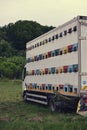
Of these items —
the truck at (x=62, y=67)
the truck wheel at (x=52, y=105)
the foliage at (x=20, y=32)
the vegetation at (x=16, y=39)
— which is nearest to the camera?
the truck at (x=62, y=67)

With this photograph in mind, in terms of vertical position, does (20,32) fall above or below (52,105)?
above

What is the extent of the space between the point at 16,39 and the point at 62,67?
86.2 metres

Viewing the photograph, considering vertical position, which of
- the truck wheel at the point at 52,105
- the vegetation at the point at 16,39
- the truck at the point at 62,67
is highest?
the vegetation at the point at 16,39

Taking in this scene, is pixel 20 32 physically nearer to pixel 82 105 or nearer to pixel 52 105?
pixel 52 105

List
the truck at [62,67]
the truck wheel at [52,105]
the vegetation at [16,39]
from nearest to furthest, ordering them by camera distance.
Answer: the truck at [62,67] → the truck wheel at [52,105] → the vegetation at [16,39]

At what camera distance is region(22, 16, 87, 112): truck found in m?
19.0

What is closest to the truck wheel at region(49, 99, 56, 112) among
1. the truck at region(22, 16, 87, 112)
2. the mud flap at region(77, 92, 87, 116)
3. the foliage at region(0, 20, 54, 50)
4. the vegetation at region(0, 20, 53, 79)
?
the truck at region(22, 16, 87, 112)

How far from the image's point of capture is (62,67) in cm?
2112

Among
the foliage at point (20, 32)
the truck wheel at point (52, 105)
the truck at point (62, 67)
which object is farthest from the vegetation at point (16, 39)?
the truck wheel at point (52, 105)

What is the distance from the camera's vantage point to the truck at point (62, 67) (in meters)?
19.0

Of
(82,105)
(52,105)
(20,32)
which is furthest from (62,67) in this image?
(20,32)

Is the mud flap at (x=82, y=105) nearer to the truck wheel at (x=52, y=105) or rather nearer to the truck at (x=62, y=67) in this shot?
the truck at (x=62, y=67)

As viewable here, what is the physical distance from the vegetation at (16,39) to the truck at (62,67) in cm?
5359

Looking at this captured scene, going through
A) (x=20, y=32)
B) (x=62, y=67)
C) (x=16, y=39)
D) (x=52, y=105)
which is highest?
(x=20, y=32)
